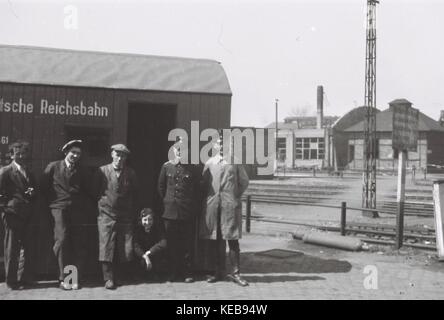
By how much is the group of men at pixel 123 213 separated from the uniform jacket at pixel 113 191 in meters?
0.01

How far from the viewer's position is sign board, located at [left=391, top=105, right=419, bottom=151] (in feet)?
36.7

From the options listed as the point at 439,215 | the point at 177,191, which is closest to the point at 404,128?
the point at 439,215

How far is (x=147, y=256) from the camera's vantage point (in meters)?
6.94

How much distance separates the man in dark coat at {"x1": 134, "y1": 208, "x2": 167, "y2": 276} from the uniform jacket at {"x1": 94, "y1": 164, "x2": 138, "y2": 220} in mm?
290

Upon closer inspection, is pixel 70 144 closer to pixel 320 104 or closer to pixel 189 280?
pixel 189 280

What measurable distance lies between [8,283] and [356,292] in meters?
4.71

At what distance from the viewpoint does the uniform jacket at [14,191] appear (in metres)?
6.41

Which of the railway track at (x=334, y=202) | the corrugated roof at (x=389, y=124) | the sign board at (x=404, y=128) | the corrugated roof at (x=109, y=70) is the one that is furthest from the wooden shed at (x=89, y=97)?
the corrugated roof at (x=389, y=124)

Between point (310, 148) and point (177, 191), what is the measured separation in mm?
50673

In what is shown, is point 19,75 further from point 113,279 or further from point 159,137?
point 113,279

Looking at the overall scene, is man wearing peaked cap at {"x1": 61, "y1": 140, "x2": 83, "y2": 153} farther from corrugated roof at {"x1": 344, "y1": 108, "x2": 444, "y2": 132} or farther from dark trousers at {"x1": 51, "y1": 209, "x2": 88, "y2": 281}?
corrugated roof at {"x1": 344, "y1": 108, "x2": 444, "y2": 132}

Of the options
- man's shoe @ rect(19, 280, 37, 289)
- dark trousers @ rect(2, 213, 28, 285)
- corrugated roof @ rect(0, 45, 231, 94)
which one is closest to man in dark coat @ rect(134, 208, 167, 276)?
man's shoe @ rect(19, 280, 37, 289)

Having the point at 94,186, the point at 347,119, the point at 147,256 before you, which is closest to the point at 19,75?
the point at 94,186

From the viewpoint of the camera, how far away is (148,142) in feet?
29.0
